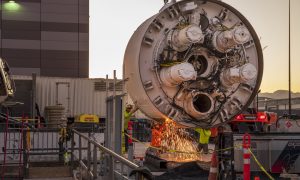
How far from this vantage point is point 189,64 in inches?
270

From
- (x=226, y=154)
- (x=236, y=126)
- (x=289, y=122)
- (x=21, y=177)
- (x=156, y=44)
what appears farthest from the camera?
(x=236, y=126)

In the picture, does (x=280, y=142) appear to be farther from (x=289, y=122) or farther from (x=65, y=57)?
(x=65, y=57)

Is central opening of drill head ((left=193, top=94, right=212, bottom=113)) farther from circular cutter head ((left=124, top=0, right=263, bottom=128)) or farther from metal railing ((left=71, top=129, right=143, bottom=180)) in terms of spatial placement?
metal railing ((left=71, top=129, right=143, bottom=180))

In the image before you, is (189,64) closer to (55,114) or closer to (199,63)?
(199,63)

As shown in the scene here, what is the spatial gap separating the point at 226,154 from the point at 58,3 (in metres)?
25.0

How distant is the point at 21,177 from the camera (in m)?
12.3

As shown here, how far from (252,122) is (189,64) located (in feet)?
25.5

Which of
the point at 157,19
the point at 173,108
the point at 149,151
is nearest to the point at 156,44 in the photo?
the point at 157,19

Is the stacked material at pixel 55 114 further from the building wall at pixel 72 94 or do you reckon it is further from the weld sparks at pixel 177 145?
the weld sparks at pixel 177 145

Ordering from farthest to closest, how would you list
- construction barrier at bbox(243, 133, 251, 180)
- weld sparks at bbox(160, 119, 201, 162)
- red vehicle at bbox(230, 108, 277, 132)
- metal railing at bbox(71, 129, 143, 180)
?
red vehicle at bbox(230, 108, 277, 132) < weld sparks at bbox(160, 119, 201, 162) < construction barrier at bbox(243, 133, 251, 180) < metal railing at bbox(71, 129, 143, 180)

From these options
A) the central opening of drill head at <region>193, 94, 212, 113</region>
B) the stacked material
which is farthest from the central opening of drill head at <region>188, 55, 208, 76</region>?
the stacked material

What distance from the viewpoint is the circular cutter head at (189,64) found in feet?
23.4

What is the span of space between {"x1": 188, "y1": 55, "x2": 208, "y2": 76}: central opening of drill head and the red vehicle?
19.8 feet

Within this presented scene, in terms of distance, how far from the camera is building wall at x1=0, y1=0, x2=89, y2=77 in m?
31.5
